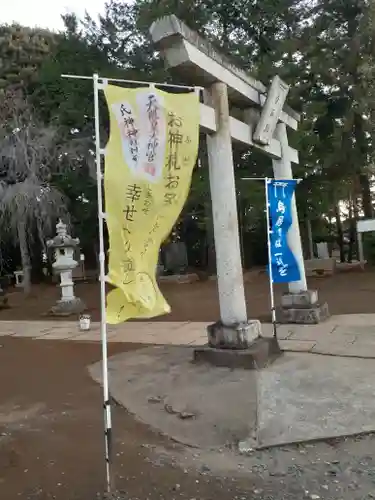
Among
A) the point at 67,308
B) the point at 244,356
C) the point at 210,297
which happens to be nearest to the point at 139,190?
the point at 244,356

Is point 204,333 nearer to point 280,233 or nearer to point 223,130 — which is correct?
point 280,233

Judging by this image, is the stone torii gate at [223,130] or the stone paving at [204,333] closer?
the stone torii gate at [223,130]

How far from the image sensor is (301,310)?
346 inches

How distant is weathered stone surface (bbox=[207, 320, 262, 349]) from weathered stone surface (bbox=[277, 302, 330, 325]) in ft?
8.62

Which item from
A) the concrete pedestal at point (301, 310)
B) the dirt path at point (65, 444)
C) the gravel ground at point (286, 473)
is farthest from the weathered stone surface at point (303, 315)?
the gravel ground at point (286, 473)

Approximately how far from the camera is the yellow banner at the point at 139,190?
343 centimetres

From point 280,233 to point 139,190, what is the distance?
4.80m

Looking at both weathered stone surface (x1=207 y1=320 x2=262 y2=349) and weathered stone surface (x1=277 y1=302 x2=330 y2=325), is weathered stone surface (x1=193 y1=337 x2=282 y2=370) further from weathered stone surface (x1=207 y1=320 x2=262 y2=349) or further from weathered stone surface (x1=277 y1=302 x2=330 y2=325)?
weathered stone surface (x1=277 y1=302 x2=330 y2=325)

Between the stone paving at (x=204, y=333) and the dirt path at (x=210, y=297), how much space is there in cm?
114

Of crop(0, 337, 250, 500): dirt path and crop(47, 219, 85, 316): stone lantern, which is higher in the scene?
crop(47, 219, 85, 316): stone lantern

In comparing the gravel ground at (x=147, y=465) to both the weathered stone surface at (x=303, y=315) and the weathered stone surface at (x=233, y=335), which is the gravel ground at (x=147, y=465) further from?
the weathered stone surface at (x=303, y=315)

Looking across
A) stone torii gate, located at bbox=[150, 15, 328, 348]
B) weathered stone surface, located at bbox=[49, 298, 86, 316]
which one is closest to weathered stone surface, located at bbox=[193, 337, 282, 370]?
stone torii gate, located at bbox=[150, 15, 328, 348]

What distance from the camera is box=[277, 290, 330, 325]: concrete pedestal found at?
8.73m

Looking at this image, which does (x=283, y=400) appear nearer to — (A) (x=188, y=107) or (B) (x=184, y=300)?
(A) (x=188, y=107)
